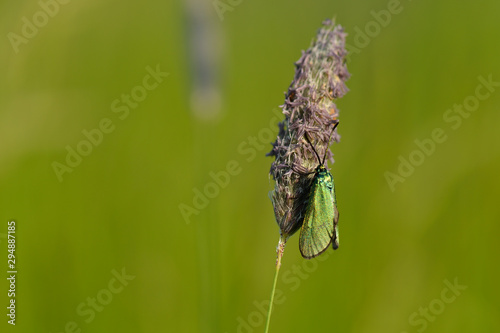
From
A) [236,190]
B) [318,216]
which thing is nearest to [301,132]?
[318,216]

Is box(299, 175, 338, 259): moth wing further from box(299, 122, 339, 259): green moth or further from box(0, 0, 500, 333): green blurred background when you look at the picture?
box(0, 0, 500, 333): green blurred background

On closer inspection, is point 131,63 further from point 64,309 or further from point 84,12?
point 64,309

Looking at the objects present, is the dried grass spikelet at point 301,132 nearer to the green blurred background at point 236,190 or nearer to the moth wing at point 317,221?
the moth wing at point 317,221

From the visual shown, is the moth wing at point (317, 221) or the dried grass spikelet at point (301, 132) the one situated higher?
the dried grass spikelet at point (301, 132)

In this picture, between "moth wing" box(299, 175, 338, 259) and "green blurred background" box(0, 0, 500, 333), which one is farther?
"green blurred background" box(0, 0, 500, 333)

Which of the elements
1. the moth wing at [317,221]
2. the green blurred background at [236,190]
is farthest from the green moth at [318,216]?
the green blurred background at [236,190]

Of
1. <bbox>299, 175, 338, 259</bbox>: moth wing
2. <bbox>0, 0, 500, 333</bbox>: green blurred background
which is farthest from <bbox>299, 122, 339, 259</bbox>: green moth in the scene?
<bbox>0, 0, 500, 333</bbox>: green blurred background

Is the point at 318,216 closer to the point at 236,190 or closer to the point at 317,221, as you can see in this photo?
the point at 317,221

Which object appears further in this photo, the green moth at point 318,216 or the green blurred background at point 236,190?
the green blurred background at point 236,190
